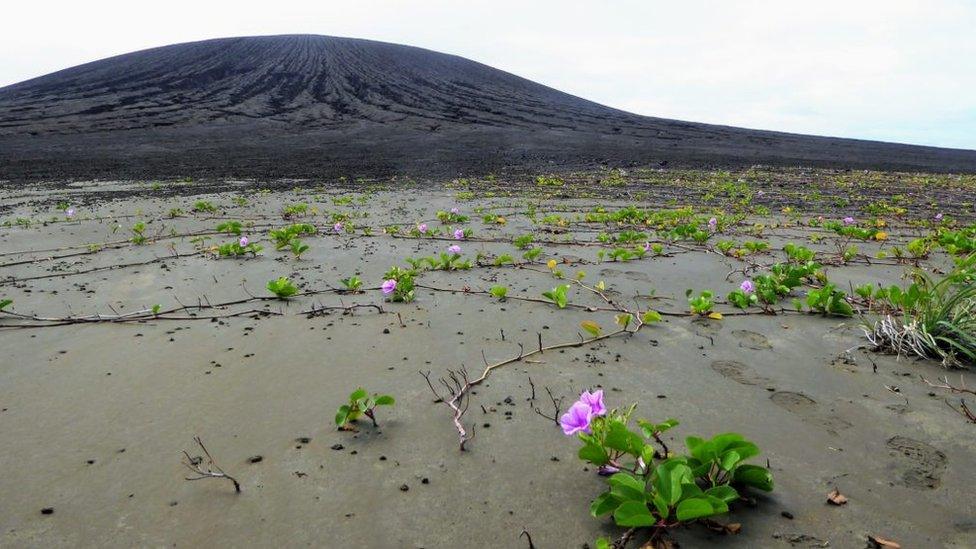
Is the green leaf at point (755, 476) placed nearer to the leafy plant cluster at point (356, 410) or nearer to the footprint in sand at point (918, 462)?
the footprint in sand at point (918, 462)

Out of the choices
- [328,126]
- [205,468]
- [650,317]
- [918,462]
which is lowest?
[205,468]

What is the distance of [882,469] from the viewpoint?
1.72 m

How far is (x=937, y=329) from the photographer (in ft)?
8.57

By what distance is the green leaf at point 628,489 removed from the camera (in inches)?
55.9

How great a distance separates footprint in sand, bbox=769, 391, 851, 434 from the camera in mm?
1991

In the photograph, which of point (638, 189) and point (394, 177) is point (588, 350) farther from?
point (394, 177)

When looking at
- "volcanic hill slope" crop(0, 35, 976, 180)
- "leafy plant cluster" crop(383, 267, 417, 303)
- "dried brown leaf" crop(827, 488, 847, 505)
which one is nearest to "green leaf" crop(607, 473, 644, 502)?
"dried brown leaf" crop(827, 488, 847, 505)

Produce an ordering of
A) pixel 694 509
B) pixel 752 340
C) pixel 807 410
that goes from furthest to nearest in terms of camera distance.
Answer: pixel 752 340
pixel 807 410
pixel 694 509

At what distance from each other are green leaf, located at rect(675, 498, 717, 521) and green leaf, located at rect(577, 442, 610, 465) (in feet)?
0.90

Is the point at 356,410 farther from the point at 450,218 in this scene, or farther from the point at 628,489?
the point at 450,218

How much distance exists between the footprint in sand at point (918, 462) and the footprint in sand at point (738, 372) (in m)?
0.54

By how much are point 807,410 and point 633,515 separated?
45.8 inches

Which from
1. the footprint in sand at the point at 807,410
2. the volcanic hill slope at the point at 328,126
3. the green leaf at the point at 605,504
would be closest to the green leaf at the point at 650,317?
the footprint in sand at the point at 807,410

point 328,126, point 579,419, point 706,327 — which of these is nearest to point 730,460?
point 579,419
